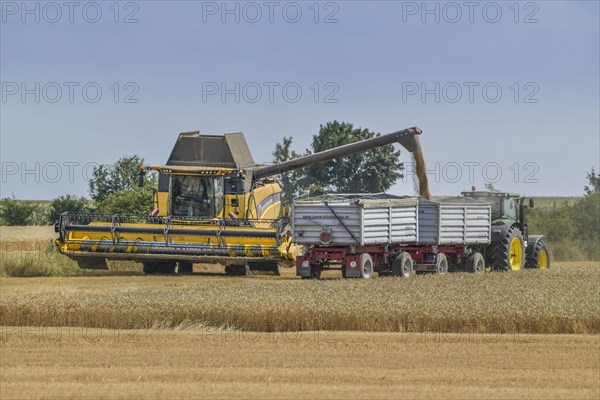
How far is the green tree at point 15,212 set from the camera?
180ft

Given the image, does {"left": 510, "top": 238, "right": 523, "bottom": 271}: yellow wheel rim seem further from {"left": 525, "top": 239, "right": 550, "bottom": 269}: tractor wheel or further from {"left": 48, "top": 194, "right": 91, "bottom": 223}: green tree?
{"left": 48, "top": 194, "right": 91, "bottom": 223}: green tree

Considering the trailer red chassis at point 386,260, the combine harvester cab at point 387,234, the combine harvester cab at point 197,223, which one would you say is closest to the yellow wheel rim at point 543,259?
the trailer red chassis at point 386,260

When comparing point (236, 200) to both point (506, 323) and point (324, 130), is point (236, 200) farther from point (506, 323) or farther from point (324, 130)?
point (324, 130)

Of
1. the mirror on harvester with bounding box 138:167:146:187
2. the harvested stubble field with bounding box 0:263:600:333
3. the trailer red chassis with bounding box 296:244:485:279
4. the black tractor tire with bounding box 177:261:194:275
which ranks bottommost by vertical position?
the harvested stubble field with bounding box 0:263:600:333

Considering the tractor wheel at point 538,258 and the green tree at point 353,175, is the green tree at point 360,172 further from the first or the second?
the tractor wheel at point 538,258

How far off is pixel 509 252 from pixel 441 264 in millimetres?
2877

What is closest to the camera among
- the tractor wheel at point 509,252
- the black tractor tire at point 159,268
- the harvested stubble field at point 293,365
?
the harvested stubble field at point 293,365

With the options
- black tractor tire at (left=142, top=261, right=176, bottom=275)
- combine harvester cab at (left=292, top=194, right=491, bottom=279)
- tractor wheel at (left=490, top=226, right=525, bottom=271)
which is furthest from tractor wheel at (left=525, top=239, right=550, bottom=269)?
black tractor tire at (left=142, top=261, right=176, bottom=275)

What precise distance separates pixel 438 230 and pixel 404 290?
735 centimetres

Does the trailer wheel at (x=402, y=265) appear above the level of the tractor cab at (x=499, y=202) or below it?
below

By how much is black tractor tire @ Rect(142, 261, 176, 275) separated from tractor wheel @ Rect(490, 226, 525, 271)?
8185mm

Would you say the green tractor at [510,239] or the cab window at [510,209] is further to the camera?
the cab window at [510,209]

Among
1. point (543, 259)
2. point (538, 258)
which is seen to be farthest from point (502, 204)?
point (543, 259)

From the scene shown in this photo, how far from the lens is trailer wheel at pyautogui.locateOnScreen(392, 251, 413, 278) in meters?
27.1
